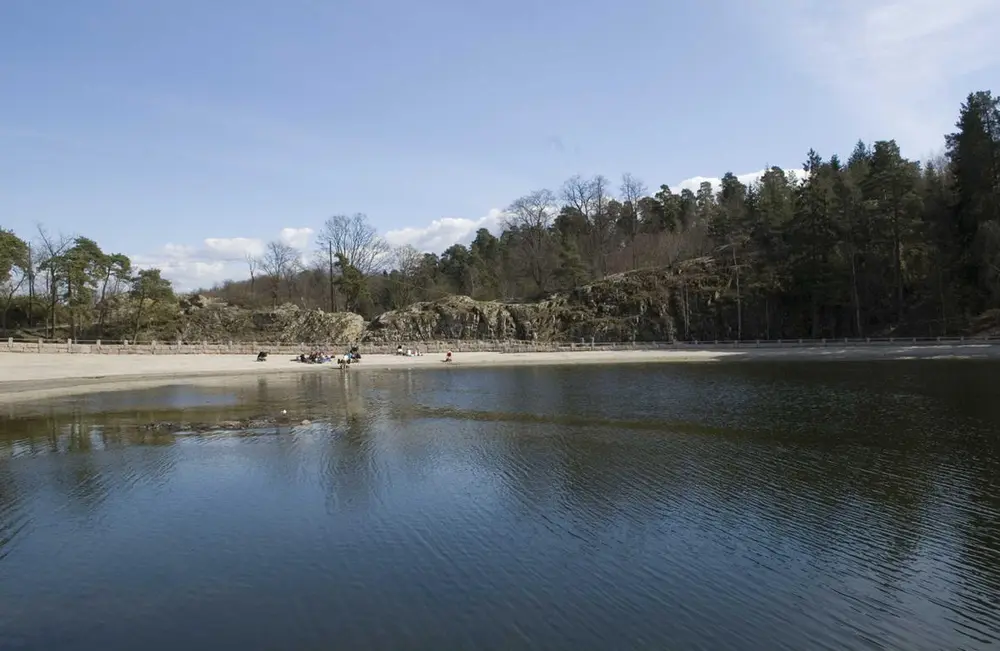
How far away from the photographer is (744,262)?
265 feet

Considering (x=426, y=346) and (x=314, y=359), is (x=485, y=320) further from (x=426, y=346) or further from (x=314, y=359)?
(x=314, y=359)

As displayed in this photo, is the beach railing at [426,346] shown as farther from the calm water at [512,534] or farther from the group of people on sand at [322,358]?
the calm water at [512,534]

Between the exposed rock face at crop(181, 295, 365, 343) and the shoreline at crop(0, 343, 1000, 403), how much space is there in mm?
21362

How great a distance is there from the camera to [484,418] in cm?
2455

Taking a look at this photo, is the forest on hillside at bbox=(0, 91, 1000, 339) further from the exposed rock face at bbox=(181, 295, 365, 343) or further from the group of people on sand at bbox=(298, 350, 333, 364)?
→ the group of people on sand at bbox=(298, 350, 333, 364)

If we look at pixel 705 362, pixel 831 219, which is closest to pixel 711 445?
pixel 705 362

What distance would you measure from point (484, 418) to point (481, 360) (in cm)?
3532

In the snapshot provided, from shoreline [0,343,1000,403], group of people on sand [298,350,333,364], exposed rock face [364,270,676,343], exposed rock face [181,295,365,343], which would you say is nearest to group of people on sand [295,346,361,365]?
group of people on sand [298,350,333,364]

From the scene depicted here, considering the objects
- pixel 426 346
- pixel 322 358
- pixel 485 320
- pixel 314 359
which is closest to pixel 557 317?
pixel 485 320

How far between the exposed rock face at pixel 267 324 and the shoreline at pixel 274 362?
21.4 meters

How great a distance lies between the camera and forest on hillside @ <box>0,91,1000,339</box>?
60.3 metres

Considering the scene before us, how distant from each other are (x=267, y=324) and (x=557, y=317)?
40.4 meters

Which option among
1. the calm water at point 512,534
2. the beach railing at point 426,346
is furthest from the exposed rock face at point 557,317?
the calm water at point 512,534

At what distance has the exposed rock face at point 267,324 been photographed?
80.9m
